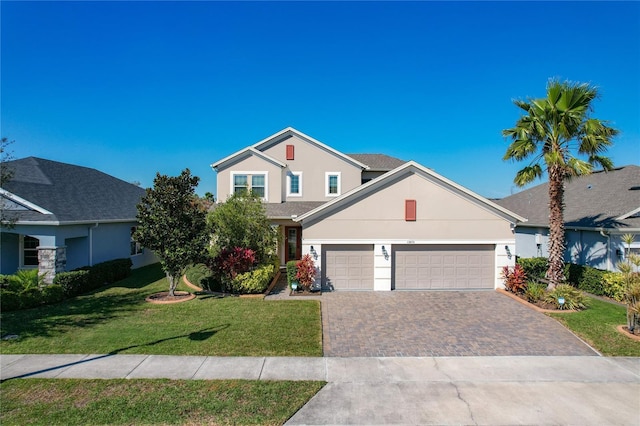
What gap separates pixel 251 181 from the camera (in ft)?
65.5

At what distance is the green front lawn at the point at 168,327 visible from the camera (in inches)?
332

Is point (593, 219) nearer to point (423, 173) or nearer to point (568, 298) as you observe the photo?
point (568, 298)

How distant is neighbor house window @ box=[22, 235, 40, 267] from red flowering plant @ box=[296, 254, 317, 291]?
13.4 metres

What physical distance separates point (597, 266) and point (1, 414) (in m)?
21.0

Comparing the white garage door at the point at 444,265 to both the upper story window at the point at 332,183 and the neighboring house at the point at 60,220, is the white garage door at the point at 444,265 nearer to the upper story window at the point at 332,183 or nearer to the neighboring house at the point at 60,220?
the upper story window at the point at 332,183

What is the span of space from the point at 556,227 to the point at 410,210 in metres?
5.80

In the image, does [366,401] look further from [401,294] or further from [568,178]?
[568,178]

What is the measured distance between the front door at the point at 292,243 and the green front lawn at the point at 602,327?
13.0 meters

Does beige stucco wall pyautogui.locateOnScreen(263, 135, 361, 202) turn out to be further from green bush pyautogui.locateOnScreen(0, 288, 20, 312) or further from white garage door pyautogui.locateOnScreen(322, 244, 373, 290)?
green bush pyautogui.locateOnScreen(0, 288, 20, 312)

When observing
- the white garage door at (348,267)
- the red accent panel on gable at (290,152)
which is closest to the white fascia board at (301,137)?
the red accent panel on gable at (290,152)

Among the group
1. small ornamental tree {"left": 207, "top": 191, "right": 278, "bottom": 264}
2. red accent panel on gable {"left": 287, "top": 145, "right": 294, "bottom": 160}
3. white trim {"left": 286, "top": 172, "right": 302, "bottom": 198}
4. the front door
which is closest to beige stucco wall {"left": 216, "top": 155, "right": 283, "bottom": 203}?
white trim {"left": 286, "top": 172, "right": 302, "bottom": 198}

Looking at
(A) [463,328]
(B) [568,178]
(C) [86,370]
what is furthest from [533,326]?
(C) [86,370]

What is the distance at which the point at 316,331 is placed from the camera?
9.77m

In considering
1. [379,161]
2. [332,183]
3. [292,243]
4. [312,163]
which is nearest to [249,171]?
[312,163]
